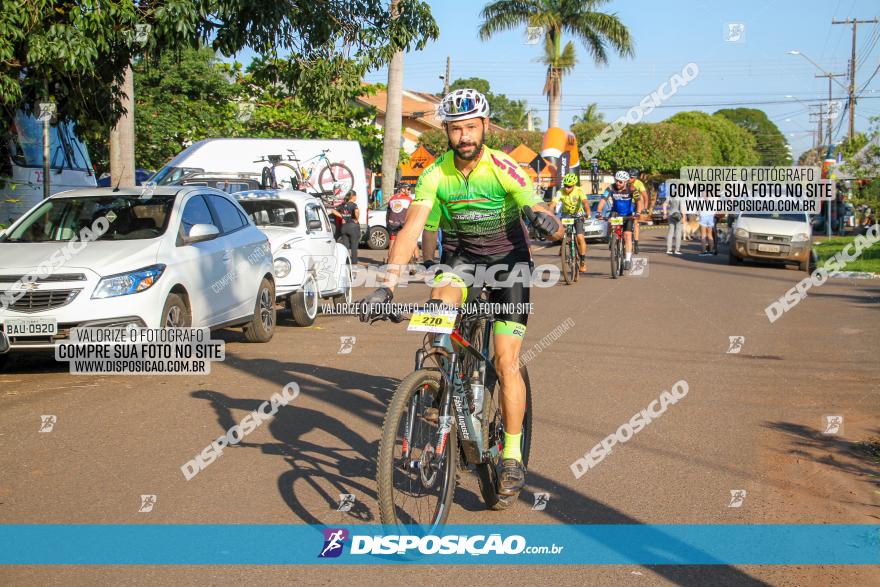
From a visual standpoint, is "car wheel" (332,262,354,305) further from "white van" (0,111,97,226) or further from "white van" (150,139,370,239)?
"white van" (0,111,97,226)

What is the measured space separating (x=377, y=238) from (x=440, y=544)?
86.4ft

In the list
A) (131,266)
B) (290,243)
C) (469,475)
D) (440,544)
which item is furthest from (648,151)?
(440,544)

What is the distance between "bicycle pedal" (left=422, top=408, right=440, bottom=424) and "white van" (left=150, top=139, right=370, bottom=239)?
13.9 m

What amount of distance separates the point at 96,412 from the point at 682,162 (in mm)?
70490

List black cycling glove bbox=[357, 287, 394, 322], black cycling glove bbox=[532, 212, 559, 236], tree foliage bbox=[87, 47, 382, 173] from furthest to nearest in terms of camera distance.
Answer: tree foliage bbox=[87, 47, 382, 173], black cycling glove bbox=[532, 212, 559, 236], black cycling glove bbox=[357, 287, 394, 322]

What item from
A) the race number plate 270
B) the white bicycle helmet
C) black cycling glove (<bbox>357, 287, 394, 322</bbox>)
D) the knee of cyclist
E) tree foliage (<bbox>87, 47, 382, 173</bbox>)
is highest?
tree foliage (<bbox>87, 47, 382, 173</bbox>)

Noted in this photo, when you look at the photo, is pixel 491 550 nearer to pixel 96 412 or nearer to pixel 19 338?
pixel 96 412

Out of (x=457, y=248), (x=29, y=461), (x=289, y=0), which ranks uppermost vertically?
(x=289, y=0)

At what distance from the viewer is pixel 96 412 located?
779cm

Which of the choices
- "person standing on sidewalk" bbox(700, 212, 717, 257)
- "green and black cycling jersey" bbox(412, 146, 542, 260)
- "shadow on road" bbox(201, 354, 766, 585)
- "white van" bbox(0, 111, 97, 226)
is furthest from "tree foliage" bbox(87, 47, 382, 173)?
"green and black cycling jersey" bbox(412, 146, 542, 260)

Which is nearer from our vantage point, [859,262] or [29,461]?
[29,461]

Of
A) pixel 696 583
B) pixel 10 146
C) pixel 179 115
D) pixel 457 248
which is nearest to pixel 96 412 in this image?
pixel 457 248

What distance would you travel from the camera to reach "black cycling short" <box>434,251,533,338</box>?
515 cm

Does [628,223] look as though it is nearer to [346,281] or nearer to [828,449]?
[346,281]
